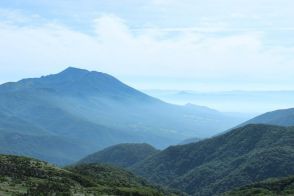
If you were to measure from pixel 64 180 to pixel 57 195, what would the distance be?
2184 centimetres

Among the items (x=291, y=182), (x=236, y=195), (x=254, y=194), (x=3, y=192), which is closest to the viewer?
(x=3, y=192)

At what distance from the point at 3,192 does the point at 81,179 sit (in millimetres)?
36564

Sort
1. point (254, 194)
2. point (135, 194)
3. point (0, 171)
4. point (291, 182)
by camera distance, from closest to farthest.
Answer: point (0, 171)
point (135, 194)
point (254, 194)
point (291, 182)

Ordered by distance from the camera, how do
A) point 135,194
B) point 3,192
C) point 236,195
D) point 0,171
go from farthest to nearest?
1. point 236,195
2. point 135,194
3. point 0,171
4. point 3,192

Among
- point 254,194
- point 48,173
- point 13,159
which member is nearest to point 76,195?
point 48,173

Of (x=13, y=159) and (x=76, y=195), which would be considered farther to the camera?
(x=13, y=159)

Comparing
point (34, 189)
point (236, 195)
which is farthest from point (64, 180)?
point (236, 195)

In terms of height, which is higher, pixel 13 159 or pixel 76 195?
pixel 13 159

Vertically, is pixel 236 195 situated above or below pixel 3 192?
below

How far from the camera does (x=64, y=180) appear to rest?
300ft

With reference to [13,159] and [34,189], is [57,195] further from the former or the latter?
[13,159]

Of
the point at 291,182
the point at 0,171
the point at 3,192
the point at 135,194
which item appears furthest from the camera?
the point at 291,182

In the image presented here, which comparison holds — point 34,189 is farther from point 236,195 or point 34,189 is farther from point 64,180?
point 236,195

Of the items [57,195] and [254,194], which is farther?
[254,194]
